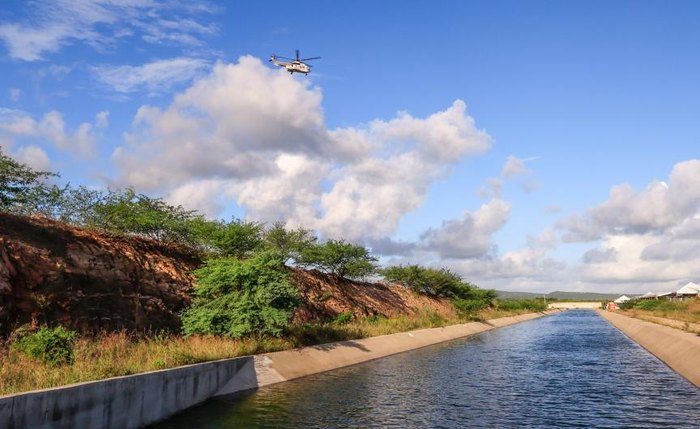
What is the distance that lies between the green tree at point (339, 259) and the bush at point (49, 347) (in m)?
43.6

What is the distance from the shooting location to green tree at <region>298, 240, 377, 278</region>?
6694 centimetres

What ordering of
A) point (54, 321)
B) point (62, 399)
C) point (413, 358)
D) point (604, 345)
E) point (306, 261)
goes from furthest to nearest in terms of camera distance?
point (306, 261) → point (604, 345) → point (413, 358) → point (54, 321) → point (62, 399)

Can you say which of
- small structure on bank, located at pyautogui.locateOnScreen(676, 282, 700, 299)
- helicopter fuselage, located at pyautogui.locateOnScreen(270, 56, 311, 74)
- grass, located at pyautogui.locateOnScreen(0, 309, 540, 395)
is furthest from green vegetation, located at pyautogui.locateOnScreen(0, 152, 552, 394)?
small structure on bank, located at pyautogui.locateOnScreen(676, 282, 700, 299)

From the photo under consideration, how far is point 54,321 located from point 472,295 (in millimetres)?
105652

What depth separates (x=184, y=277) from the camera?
1607 inches

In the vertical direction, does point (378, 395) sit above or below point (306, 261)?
below

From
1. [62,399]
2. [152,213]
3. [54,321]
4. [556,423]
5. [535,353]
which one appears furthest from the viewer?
[535,353]

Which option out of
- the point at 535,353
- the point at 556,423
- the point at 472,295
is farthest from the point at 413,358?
the point at 472,295

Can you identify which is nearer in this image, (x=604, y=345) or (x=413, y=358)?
(x=413, y=358)

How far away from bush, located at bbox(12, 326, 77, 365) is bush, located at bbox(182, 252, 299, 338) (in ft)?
34.1

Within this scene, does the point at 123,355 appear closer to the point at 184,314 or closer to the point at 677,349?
the point at 184,314

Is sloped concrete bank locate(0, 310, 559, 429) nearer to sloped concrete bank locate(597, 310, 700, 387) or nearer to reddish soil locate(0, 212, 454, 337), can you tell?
reddish soil locate(0, 212, 454, 337)

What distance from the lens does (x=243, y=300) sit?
108 ft

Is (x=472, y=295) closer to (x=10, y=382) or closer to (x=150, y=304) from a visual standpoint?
(x=150, y=304)
